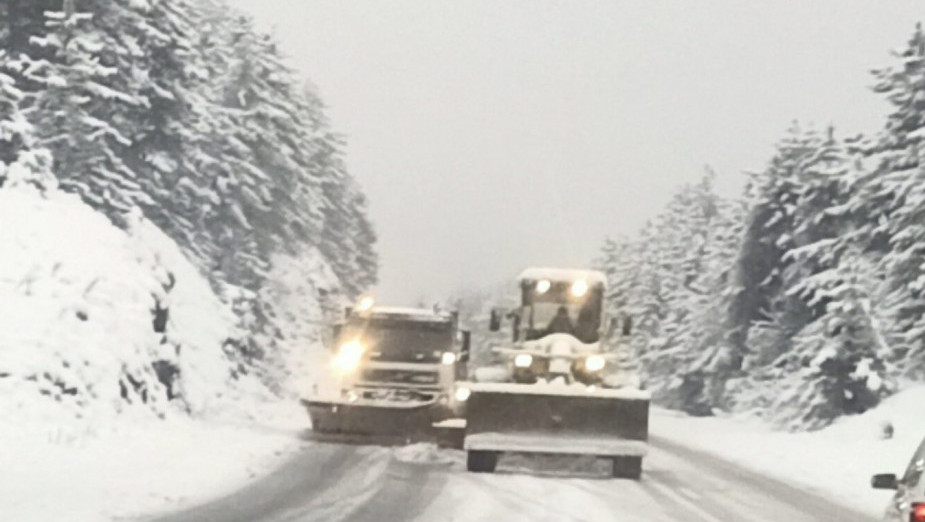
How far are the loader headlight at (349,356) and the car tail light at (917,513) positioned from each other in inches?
635

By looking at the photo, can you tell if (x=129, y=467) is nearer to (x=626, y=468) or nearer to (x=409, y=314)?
(x=626, y=468)

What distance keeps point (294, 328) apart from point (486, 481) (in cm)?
4606

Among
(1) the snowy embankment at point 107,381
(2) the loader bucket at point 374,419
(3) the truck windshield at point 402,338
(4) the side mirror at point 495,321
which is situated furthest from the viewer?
(3) the truck windshield at point 402,338

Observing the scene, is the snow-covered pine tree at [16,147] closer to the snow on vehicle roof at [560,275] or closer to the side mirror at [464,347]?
the side mirror at [464,347]

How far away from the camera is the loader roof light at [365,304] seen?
23.6 meters

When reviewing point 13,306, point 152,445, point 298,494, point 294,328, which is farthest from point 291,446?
point 294,328

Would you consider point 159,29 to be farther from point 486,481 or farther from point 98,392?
point 486,481

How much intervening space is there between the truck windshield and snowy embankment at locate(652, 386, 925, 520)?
232 inches

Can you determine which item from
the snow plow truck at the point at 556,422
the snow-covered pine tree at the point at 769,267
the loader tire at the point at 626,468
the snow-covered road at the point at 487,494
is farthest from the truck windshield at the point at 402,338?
the snow-covered pine tree at the point at 769,267

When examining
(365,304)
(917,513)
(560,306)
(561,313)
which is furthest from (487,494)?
(365,304)

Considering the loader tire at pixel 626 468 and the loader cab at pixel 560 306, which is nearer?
the loader tire at pixel 626 468

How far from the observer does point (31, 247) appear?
69.7 feet

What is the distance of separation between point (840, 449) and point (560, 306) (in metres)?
8.16

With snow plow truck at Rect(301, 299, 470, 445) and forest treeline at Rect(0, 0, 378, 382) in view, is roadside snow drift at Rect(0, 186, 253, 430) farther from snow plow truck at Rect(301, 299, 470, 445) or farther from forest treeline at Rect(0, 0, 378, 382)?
snow plow truck at Rect(301, 299, 470, 445)
